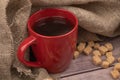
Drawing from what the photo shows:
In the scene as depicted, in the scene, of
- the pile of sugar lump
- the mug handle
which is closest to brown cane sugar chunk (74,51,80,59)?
the pile of sugar lump

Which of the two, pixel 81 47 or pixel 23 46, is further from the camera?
pixel 81 47

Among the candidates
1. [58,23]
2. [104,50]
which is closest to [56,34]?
[58,23]

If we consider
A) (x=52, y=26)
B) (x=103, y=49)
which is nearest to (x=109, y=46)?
(x=103, y=49)

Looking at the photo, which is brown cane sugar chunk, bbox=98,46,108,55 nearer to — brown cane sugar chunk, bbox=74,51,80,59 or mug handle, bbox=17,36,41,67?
brown cane sugar chunk, bbox=74,51,80,59

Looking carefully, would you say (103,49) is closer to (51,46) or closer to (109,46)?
(109,46)

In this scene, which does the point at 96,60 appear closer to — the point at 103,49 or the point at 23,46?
the point at 103,49

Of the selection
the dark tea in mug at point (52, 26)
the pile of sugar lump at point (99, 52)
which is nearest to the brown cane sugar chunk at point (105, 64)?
the pile of sugar lump at point (99, 52)

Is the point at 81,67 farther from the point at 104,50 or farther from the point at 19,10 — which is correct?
the point at 19,10
